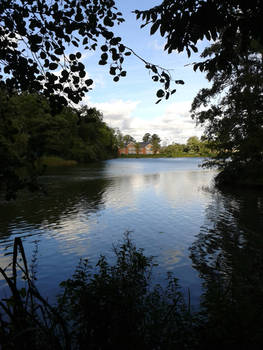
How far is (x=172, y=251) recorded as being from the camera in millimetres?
9781

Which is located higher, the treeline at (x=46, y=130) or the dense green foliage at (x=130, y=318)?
the treeline at (x=46, y=130)

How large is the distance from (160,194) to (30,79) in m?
19.3

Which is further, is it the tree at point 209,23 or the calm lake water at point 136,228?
the calm lake water at point 136,228

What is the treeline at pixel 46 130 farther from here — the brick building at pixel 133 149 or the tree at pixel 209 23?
the brick building at pixel 133 149

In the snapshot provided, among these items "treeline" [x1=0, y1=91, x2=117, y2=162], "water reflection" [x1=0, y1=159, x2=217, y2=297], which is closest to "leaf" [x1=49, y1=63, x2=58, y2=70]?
"treeline" [x1=0, y1=91, x2=117, y2=162]

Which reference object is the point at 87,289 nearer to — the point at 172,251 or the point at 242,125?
the point at 172,251

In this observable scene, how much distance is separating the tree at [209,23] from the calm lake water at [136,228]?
3.44m

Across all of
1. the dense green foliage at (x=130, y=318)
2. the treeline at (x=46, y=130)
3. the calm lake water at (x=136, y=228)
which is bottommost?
the calm lake water at (x=136, y=228)

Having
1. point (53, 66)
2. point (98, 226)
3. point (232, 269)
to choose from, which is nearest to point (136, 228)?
point (98, 226)

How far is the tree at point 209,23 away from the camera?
360cm

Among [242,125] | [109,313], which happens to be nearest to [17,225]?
[109,313]

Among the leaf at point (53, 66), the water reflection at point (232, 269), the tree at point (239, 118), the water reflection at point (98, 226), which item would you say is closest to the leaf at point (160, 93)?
the leaf at point (53, 66)

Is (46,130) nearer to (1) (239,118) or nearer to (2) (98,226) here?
(2) (98,226)

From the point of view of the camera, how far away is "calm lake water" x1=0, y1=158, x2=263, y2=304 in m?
8.59
